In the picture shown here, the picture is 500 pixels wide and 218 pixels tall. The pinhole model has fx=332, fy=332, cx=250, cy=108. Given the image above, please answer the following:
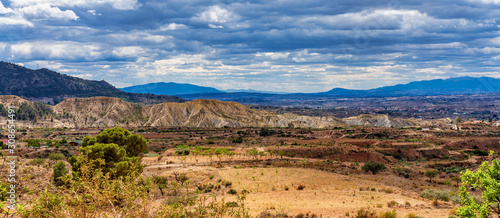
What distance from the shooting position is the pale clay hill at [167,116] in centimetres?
12675

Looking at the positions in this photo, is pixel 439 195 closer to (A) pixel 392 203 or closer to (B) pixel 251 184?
(A) pixel 392 203

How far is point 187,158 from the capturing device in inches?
1986

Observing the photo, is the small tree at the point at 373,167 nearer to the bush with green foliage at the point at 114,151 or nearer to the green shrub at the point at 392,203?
the green shrub at the point at 392,203

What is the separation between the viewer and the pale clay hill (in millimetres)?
126750

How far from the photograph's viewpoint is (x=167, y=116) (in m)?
132

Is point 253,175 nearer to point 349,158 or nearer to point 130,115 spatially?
point 349,158

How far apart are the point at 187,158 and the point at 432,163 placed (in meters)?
37.9

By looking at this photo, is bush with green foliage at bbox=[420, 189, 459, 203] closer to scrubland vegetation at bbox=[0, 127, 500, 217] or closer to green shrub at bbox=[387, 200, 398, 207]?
scrubland vegetation at bbox=[0, 127, 500, 217]

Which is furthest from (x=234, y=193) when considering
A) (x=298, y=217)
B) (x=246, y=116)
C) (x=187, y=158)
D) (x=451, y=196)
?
(x=246, y=116)

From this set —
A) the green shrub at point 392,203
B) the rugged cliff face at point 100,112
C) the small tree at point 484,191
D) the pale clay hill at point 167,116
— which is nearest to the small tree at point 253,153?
the green shrub at point 392,203

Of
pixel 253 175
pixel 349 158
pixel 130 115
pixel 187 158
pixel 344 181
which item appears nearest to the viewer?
pixel 344 181

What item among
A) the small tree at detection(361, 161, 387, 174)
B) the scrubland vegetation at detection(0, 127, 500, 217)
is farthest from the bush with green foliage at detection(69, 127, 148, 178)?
the small tree at detection(361, 161, 387, 174)

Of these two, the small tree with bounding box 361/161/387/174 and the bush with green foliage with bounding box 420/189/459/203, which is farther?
the small tree with bounding box 361/161/387/174

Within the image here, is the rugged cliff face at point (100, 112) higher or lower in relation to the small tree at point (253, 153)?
higher
